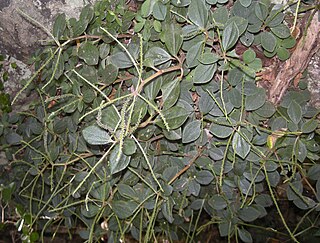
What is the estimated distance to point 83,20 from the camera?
995 mm

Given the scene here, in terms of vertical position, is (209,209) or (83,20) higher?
(83,20)

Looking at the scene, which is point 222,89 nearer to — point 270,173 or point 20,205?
point 270,173

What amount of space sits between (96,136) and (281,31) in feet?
1.41

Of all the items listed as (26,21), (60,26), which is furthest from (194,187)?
(26,21)

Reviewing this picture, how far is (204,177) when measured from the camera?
106 cm

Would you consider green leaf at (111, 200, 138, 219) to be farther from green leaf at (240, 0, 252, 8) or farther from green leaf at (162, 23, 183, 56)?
green leaf at (240, 0, 252, 8)

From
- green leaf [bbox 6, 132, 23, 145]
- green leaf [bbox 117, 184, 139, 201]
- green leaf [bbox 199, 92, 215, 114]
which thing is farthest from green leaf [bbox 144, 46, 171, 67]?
green leaf [bbox 6, 132, 23, 145]

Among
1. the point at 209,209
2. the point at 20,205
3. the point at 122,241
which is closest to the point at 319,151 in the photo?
the point at 209,209

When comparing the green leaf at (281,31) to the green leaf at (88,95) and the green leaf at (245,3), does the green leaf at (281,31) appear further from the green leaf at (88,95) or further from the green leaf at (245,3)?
the green leaf at (88,95)

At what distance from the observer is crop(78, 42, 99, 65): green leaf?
0.99 m

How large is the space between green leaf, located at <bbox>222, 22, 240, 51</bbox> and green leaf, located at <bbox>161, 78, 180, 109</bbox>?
12cm

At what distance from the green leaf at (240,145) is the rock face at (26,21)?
0.52 metres

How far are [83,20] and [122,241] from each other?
1.95 feet

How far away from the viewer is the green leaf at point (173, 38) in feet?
2.86
